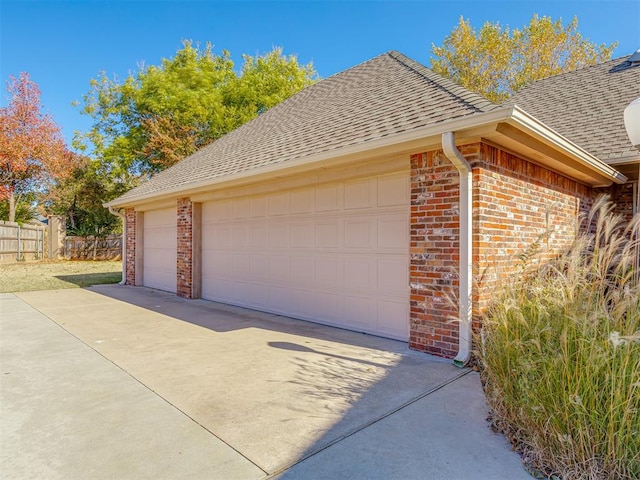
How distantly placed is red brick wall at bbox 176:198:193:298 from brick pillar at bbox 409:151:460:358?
5909 mm

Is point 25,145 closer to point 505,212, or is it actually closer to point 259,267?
point 259,267

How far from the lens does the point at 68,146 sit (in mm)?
22359

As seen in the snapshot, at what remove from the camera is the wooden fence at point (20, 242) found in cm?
1717

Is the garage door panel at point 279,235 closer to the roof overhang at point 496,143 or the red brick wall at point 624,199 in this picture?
the roof overhang at point 496,143

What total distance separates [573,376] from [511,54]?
20.5 m

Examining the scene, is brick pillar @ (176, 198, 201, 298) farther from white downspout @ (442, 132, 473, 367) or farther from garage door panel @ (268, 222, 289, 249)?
white downspout @ (442, 132, 473, 367)

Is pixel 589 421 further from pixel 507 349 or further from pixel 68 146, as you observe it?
pixel 68 146

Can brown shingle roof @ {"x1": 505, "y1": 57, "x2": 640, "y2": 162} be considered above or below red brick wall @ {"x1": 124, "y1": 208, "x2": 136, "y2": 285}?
above

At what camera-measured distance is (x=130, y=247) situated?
11.8 meters

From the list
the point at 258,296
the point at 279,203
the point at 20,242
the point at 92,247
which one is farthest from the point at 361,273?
the point at 92,247

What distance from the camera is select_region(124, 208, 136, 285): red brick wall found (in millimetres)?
11664

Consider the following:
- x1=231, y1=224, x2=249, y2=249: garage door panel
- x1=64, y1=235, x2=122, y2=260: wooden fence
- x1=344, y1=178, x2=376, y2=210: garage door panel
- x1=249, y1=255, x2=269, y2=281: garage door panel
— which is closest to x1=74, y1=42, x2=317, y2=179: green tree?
x1=64, y1=235, x2=122, y2=260: wooden fence

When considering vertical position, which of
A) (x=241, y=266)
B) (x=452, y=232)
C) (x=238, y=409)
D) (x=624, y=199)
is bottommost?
(x=238, y=409)

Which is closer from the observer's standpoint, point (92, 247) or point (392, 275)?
point (392, 275)
